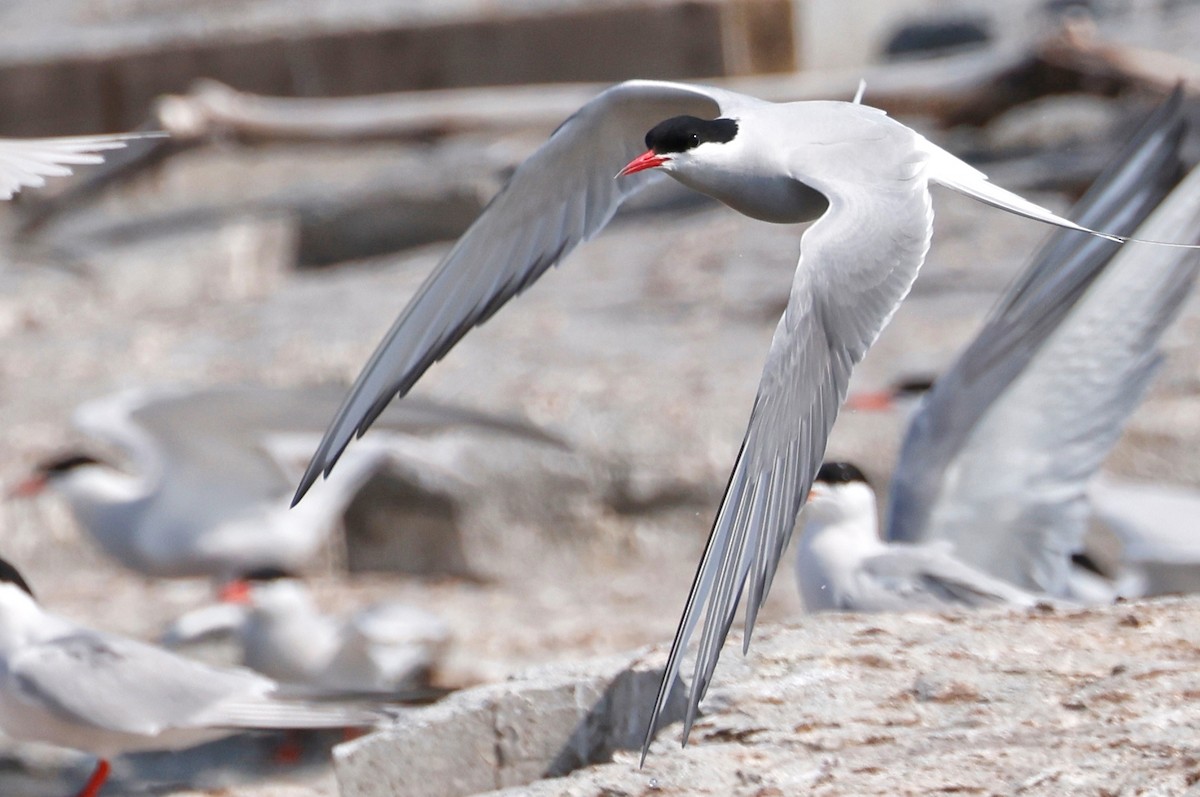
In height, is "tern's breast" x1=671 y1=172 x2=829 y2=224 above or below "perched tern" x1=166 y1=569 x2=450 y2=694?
above

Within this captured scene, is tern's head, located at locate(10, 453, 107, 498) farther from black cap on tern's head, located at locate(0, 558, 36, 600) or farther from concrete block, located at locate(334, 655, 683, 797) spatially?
concrete block, located at locate(334, 655, 683, 797)

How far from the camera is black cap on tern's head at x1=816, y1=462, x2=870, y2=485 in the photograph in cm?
342

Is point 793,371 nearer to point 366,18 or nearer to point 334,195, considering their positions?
point 334,195

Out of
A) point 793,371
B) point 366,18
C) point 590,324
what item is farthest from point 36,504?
point 366,18

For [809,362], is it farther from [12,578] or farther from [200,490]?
[200,490]

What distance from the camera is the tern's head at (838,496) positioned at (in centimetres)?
332

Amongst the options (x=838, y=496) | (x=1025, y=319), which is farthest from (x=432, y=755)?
(x=1025, y=319)

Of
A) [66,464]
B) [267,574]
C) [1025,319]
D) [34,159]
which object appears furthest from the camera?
[66,464]

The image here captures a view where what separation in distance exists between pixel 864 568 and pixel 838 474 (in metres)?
0.39

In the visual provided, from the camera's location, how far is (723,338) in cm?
535

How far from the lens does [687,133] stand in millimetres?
2307

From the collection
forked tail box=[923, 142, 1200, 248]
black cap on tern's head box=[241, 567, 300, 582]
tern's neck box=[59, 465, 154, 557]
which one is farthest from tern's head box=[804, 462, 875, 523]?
tern's neck box=[59, 465, 154, 557]

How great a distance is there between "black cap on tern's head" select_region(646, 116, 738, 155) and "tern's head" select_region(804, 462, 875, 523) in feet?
3.64

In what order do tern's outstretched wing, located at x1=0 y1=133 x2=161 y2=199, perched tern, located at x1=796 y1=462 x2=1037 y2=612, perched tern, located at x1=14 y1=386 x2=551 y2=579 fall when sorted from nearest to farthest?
tern's outstretched wing, located at x1=0 y1=133 x2=161 y2=199, perched tern, located at x1=796 y1=462 x2=1037 y2=612, perched tern, located at x1=14 y1=386 x2=551 y2=579
